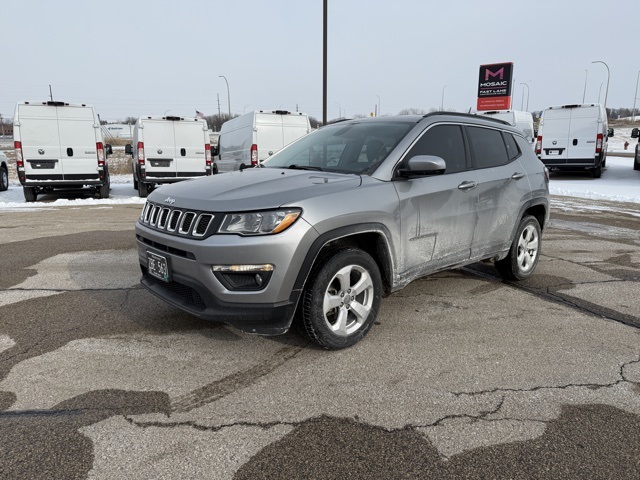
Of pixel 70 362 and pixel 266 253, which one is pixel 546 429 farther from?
pixel 70 362

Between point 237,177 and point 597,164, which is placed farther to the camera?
point 597,164

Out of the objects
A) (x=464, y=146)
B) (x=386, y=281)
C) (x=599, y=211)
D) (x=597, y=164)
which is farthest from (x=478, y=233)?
(x=597, y=164)

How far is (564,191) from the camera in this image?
50.2ft

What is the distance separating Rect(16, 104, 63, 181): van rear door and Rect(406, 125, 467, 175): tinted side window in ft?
39.2

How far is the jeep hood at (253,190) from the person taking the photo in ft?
10.3

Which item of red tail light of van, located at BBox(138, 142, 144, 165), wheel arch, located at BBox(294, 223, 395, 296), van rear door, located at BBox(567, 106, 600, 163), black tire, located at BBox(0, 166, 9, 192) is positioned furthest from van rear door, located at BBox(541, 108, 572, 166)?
black tire, located at BBox(0, 166, 9, 192)

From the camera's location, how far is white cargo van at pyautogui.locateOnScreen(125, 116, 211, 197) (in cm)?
1417

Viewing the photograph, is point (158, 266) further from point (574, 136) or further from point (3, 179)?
point (574, 136)

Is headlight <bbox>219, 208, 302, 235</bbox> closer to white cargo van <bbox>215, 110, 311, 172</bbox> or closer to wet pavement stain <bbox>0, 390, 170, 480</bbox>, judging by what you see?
wet pavement stain <bbox>0, 390, 170, 480</bbox>

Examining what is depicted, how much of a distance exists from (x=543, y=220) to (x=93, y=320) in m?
4.90

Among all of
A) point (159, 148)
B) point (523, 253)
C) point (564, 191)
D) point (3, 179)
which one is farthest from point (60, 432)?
point (3, 179)

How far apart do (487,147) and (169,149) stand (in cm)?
1163

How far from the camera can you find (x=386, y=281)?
12.4 ft

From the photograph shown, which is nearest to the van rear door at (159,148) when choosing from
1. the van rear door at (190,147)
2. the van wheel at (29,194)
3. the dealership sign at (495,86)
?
the van rear door at (190,147)
